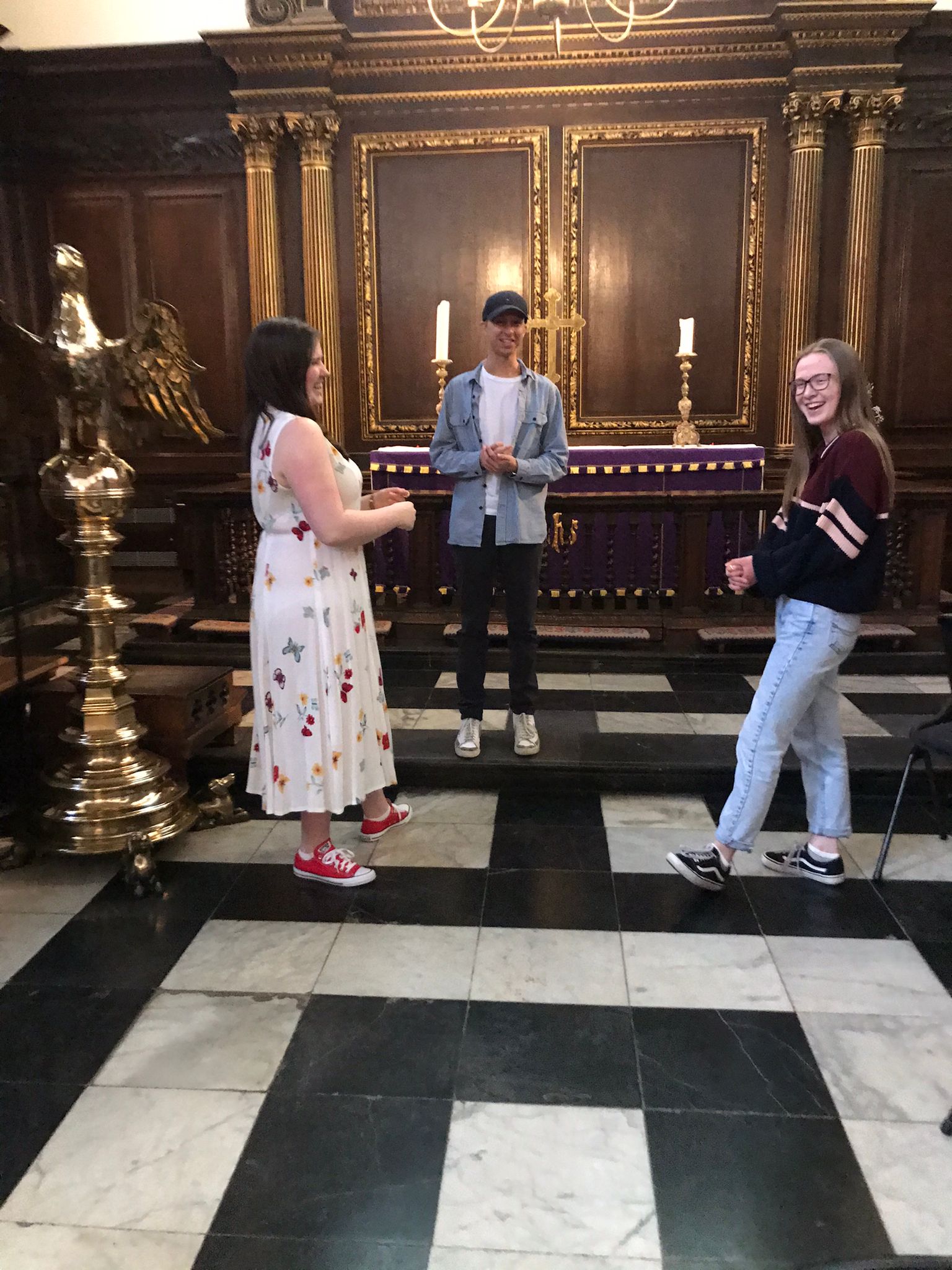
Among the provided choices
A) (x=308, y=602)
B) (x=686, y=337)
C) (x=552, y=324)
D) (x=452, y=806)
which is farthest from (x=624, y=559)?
(x=308, y=602)

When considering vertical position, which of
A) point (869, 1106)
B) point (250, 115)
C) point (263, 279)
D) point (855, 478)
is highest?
point (250, 115)

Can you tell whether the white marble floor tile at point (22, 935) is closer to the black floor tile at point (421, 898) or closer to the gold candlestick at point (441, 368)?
the black floor tile at point (421, 898)

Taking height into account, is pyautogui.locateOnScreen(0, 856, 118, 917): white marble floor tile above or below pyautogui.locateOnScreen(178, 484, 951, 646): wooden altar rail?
below

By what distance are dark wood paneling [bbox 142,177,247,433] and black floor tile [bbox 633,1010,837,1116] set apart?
221 inches

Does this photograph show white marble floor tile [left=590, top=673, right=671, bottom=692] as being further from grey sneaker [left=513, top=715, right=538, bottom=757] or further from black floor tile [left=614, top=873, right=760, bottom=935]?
black floor tile [left=614, top=873, right=760, bottom=935]

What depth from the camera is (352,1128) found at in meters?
1.89

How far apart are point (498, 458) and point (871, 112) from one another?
4413 millimetres

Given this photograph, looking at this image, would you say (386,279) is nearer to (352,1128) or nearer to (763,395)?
(763,395)

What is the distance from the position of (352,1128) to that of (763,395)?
5778mm

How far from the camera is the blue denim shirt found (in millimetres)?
3488

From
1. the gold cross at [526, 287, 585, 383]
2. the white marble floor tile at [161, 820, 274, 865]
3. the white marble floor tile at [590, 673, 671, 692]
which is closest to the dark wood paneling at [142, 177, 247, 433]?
the gold cross at [526, 287, 585, 383]

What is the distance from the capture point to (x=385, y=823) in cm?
323

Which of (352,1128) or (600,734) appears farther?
(600,734)

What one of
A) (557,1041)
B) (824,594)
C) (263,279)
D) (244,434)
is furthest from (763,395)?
(557,1041)
